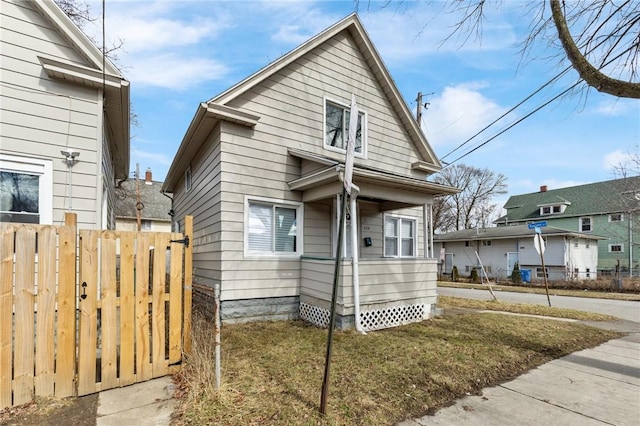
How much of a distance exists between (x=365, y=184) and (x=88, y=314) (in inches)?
211

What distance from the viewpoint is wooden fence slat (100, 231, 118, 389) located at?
357 cm

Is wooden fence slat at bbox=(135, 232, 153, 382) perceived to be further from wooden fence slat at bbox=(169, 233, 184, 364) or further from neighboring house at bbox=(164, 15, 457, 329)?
neighboring house at bbox=(164, 15, 457, 329)

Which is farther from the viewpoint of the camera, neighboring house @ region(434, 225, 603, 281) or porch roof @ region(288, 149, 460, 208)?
neighboring house @ region(434, 225, 603, 281)

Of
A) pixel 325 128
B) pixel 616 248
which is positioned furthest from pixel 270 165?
pixel 616 248

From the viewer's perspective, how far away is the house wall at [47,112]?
15.9ft

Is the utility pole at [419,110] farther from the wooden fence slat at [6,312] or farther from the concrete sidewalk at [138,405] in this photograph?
the wooden fence slat at [6,312]

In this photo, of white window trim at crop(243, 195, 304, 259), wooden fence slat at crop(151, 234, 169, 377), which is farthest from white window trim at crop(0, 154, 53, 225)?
white window trim at crop(243, 195, 304, 259)

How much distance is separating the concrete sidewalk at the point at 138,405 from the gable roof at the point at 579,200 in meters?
28.5

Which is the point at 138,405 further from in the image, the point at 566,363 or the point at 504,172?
the point at 504,172

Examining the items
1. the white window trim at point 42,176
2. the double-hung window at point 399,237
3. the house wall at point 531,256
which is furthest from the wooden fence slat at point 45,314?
the house wall at point 531,256

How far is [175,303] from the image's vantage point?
13.2ft

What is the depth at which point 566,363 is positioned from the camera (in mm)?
5047

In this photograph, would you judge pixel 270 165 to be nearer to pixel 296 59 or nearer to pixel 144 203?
pixel 296 59

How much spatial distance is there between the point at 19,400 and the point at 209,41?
774 cm
